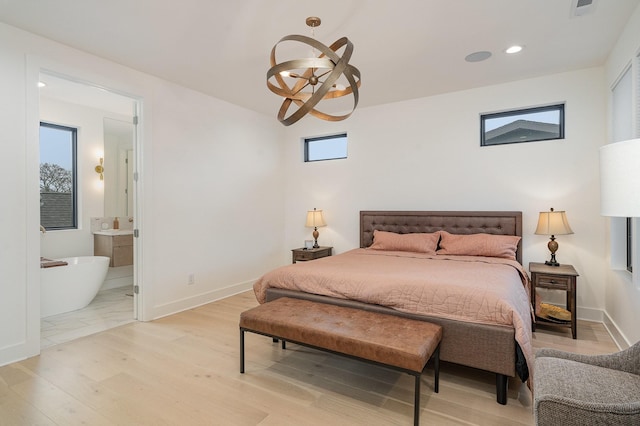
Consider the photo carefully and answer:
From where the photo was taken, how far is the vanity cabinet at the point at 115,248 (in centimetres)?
483

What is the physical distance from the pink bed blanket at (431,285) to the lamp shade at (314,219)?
5.32 feet

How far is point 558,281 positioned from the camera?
325 cm

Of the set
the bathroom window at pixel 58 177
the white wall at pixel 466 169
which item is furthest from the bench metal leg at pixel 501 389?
the bathroom window at pixel 58 177

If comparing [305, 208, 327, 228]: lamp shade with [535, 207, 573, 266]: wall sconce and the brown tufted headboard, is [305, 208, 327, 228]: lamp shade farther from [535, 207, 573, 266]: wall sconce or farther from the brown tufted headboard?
[535, 207, 573, 266]: wall sconce

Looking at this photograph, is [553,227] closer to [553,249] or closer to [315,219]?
[553,249]

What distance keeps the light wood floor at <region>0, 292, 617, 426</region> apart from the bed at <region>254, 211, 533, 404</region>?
315mm

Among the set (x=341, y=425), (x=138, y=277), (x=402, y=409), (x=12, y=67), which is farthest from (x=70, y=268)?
(x=402, y=409)

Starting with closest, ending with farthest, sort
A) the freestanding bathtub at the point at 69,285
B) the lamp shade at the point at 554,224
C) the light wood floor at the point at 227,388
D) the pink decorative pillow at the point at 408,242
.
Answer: the light wood floor at the point at 227,388 → the lamp shade at the point at 554,224 → the freestanding bathtub at the point at 69,285 → the pink decorative pillow at the point at 408,242

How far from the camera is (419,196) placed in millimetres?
4586

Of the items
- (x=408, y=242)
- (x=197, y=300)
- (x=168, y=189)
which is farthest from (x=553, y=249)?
(x=168, y=189)

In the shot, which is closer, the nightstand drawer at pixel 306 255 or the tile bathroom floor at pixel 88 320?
the tile bathroom floor at pixel 88 320

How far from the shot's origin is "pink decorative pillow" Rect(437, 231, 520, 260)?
3.62 m

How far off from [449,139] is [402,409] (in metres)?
3.45

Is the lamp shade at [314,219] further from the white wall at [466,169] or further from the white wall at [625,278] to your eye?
the white wall at [625,278]
